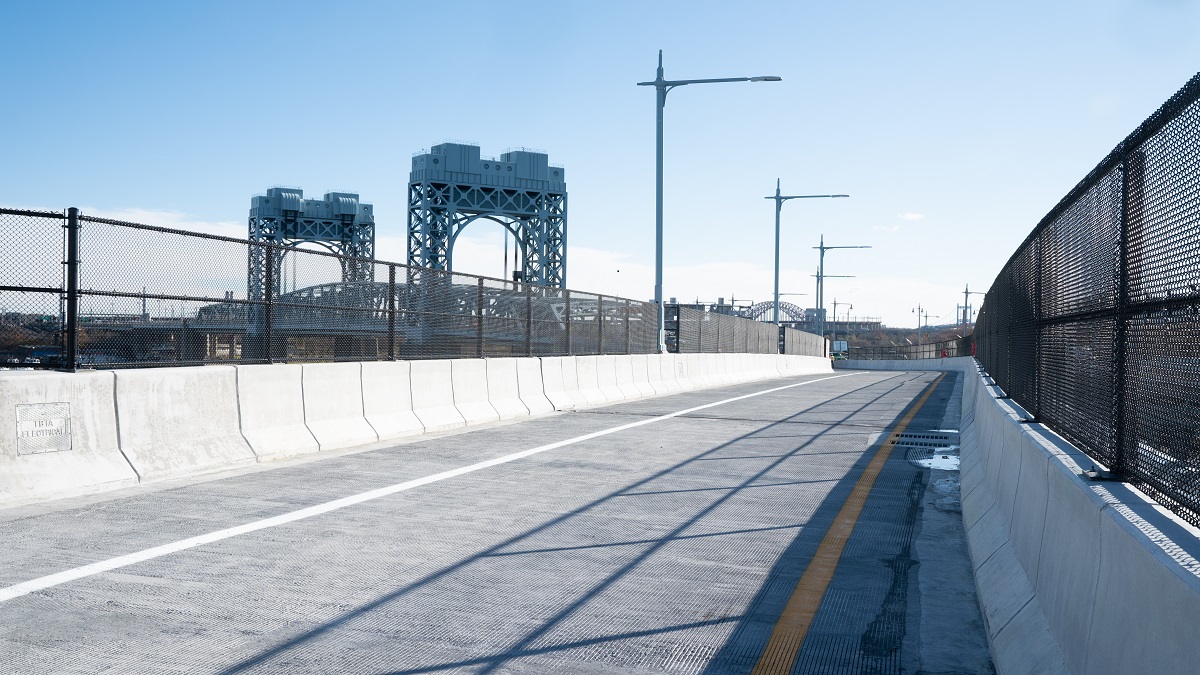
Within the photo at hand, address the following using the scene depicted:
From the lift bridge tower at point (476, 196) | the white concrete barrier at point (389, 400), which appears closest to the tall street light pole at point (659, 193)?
the white concrete barrier at point (389, 400)

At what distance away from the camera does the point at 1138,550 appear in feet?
10.9

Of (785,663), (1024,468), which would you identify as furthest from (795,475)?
(785,663)

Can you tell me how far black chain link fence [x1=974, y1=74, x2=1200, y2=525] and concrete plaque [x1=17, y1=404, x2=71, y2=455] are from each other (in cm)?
789

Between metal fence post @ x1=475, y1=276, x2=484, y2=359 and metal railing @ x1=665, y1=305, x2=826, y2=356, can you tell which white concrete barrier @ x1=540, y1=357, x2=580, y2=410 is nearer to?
metal fence post @ x1=475, y1=276, x2=484, y2=359

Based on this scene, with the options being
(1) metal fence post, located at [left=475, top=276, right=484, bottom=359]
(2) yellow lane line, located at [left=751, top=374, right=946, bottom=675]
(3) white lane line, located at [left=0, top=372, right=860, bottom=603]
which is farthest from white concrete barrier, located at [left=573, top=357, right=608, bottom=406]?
(2) yellow lane line, located at [left=751, top=374, right=946, bottom=675]

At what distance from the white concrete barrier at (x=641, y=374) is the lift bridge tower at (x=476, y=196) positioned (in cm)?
5784

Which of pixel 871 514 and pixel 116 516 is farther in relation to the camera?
pixel 871 514

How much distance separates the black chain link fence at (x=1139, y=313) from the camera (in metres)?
3.90

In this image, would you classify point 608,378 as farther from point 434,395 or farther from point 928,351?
point 928,351

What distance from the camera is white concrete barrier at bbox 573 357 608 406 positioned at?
20952 millimetres

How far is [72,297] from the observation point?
9.91 meters

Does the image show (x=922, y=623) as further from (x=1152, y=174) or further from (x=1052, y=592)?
(x=1152, y=174)

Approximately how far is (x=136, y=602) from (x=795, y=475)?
6.98 m

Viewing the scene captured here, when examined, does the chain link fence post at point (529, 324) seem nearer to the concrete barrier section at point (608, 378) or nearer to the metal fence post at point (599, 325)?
the concrete barrier section at point (608, 378)
